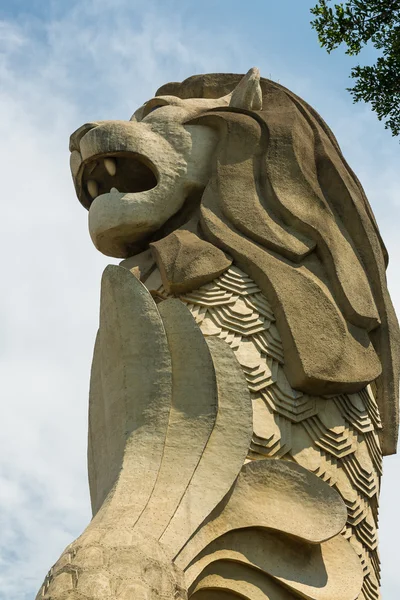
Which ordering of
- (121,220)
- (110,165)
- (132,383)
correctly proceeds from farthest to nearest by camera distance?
(110,165), (121,220), (132,383)

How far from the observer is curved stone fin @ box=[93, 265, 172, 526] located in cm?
557

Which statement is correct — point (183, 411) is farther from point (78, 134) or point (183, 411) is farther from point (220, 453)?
point (78, 134)

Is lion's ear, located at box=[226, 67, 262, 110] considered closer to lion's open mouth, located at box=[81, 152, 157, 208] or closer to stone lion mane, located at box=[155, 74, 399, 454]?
stone lion mane, located at box=[155, 74, 399, 454]

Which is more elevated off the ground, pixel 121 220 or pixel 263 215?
pixel 121 220

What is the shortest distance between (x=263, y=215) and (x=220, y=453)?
141 cm

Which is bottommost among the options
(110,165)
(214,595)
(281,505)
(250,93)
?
(214,595)

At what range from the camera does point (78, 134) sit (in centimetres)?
683

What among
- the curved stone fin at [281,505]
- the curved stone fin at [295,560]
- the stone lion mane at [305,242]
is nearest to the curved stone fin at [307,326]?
the stone lion mane at [305,242]

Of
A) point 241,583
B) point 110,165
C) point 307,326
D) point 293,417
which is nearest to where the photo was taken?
point 241,583

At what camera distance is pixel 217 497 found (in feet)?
18.1

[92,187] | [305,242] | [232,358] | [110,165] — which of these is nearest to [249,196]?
[305,242]

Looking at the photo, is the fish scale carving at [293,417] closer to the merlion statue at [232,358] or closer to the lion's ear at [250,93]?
the merlion statue at [232,358]

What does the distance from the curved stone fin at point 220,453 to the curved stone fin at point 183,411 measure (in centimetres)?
4

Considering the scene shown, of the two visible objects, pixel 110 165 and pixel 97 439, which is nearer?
pixel 97 439
